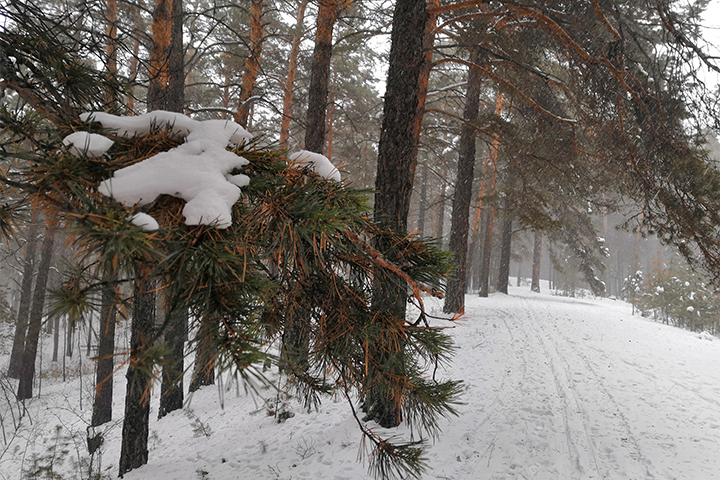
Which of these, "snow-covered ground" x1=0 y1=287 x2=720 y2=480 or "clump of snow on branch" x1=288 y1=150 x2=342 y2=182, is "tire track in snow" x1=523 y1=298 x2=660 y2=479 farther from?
"clump of snow on branch" x1=288 y1=150 x2=342 y2=182

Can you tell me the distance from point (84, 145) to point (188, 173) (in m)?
0.30

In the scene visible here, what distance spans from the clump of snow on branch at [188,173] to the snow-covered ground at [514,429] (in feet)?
7.07

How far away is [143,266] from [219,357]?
30 centimetres

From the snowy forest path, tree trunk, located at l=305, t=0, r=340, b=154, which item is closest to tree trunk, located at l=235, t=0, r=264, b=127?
tree trunk, located at l=305, t=0, r=340, b=154

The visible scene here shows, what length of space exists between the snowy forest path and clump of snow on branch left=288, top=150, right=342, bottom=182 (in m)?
3.71

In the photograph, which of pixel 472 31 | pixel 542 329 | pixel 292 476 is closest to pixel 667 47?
pixel 472 31

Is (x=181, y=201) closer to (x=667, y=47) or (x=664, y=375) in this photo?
(x=667, y=47)

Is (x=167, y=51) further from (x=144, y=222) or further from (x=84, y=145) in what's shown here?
(x=144, y=222)

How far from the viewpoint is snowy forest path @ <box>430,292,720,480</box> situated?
4.06 meters

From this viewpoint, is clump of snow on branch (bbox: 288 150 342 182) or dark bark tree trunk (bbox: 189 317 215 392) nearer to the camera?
dark bark tree trunk (bbox: 189 317 215 392)

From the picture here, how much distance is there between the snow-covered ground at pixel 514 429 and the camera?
13.3 feet

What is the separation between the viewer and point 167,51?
207 inches

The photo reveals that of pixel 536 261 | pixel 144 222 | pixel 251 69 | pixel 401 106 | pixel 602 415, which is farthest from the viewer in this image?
pixel 536 261

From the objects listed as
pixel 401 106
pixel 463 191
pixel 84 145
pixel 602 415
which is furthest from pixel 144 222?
pixel 463 191
